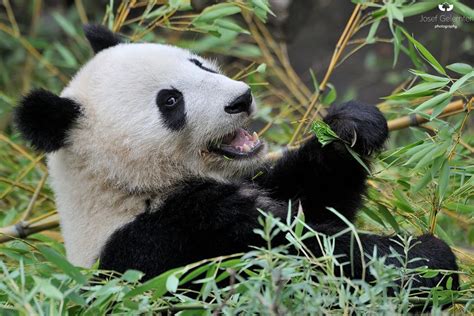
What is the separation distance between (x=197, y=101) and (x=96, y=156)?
17.0 inches

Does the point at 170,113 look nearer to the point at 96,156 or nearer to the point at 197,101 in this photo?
the point at 197,101

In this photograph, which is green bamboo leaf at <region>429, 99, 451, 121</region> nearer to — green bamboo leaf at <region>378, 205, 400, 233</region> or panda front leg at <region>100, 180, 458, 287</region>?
panda front leg at <region>100, 180, 458, 287</region>

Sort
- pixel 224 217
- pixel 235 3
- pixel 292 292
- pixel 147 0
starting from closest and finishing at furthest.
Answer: pixel 292 292 < pixel 224 217 < pixel 235 3 < pixel 147 0

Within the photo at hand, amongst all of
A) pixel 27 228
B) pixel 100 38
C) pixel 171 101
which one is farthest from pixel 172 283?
pixel 27 228

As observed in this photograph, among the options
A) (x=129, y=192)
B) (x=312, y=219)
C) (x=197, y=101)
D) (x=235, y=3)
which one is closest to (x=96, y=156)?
(x=129, y=192)

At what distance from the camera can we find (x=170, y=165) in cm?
311

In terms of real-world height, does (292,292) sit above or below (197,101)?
below

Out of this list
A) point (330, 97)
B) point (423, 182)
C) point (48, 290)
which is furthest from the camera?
point (330, 97)

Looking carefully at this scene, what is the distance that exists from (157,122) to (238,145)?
1.12ft

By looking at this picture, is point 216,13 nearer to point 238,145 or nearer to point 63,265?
point 238,145

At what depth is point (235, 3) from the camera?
3.79 metres

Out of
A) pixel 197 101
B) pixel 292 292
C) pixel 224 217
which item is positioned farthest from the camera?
pixel 197 101

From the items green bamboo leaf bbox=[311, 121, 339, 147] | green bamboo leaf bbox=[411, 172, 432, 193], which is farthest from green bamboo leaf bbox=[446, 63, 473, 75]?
green bamboo leaf bbox=[311, 121, 339, 147]

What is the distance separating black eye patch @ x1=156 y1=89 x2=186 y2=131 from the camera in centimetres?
311
